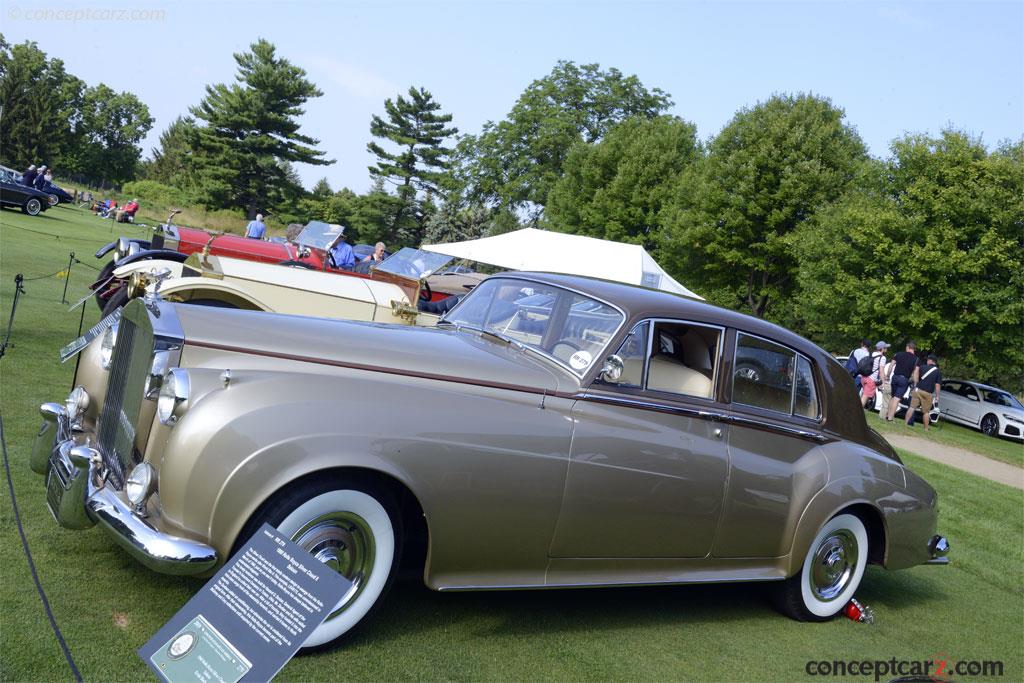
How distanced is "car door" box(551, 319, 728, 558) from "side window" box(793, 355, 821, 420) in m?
0.69

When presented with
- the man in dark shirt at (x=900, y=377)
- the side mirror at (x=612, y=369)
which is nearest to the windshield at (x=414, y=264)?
the side mirror at (x=612, y=369)

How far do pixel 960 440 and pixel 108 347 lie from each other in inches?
736

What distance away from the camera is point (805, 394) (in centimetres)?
485

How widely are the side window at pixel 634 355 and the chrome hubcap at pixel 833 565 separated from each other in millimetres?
1720

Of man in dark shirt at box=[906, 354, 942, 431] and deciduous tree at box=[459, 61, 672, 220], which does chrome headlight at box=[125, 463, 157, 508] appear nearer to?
man in dark shirt at box=[906, 354, 942, 431]

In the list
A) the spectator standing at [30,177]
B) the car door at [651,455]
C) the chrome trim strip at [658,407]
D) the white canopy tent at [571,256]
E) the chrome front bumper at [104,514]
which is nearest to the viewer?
the chrome front bumper at [104,514]

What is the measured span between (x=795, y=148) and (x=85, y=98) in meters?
70.1

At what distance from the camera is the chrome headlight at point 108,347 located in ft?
13.9

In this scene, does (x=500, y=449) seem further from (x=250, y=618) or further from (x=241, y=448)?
(x=250, y=618)

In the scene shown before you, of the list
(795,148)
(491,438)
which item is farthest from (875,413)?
(491,438)

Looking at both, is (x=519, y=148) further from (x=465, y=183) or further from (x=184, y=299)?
(x=184, y=299)

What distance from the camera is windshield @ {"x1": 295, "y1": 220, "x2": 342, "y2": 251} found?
12.7 meters

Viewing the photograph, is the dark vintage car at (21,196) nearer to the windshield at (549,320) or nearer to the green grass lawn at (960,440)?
the green grass lawn at (960,440)

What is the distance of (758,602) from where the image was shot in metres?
5.13
